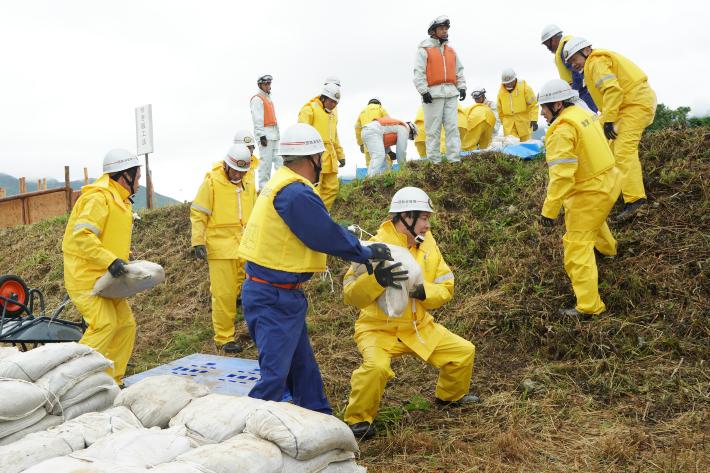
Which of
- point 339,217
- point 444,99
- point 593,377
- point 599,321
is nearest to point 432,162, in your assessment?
point 444,99

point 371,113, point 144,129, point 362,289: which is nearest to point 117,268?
point 362,289

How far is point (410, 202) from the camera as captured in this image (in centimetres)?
439

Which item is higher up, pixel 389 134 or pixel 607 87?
pixel 389 134

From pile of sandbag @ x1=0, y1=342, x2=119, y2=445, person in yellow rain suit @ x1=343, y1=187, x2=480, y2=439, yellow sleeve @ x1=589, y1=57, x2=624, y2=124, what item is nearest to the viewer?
pile of sandbag @ x1=0, y1=342, x2=119, y2=445

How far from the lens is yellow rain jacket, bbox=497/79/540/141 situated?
10.9 meters

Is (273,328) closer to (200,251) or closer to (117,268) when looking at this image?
(117,268)

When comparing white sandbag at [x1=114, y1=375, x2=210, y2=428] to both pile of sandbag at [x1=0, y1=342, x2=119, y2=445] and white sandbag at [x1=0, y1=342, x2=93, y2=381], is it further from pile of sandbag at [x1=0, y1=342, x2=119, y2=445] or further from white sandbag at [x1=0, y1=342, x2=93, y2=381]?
white sandbag at [x1=0, y1=342, x2=93, y2=381]

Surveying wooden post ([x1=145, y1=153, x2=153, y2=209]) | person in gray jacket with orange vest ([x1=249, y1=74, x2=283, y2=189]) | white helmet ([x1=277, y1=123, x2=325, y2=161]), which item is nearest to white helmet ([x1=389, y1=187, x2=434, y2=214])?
white helmet ([x1=277, y1=123, x2=325, y2=161])

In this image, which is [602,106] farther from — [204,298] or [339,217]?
[204,298]

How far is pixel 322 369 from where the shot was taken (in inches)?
233

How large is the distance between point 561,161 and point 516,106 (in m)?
5.98

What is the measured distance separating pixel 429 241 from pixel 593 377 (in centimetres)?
170

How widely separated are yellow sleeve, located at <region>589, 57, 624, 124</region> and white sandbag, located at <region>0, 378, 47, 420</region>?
18.2 ft

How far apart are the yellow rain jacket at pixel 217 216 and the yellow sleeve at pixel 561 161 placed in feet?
10.6
